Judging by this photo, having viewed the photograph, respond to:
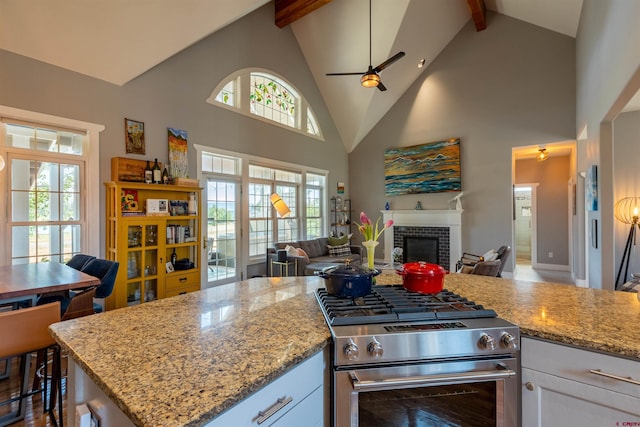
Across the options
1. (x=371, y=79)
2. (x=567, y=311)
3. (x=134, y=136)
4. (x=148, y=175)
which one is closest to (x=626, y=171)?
(x=371, y=79)

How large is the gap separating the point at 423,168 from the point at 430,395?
6.20m

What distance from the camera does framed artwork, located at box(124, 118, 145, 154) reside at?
374 cm

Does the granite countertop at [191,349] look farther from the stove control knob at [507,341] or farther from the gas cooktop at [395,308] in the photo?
the stove control knob at [507,341]

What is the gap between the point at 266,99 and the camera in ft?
19.0

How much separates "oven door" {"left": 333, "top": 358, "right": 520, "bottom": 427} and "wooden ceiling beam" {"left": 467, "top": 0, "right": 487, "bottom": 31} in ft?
20.7

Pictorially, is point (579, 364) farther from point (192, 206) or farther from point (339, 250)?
point (339, 250)

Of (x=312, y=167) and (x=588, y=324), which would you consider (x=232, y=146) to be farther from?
(x=588, y=324)

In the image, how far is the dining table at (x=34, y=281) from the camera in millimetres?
1984

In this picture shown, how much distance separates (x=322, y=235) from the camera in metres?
7.23

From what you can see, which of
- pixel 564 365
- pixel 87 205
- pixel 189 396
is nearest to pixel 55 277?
pixel 87 205

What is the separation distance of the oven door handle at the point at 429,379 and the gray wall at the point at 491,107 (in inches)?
221

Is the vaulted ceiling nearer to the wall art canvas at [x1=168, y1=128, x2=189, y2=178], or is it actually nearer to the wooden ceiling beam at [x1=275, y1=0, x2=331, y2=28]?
the wooden ceiling beam at [x1=275, y1=0, x2=331, y2=28]

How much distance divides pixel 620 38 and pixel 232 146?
15.8ft

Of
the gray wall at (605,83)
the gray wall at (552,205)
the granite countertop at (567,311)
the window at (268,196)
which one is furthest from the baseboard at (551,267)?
the granite countertop at (567,311)
